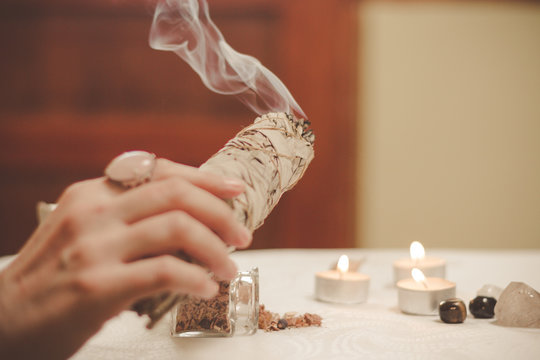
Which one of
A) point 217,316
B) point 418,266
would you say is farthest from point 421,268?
point 217,316

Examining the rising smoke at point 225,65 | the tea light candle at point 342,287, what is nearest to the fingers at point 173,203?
the rising smoke at point 225,65

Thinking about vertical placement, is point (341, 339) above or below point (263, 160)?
below

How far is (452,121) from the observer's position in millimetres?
2424

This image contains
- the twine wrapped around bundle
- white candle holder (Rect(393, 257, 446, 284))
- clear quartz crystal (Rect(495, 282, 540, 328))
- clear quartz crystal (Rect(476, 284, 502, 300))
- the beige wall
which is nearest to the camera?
the twine wrapped around bundle

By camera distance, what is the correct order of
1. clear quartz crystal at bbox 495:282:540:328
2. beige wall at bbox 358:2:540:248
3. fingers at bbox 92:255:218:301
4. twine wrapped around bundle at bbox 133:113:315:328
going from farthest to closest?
1. beige wall at bbox 358:2:540:248
2. clear quartz crystal at bbox 495:282:540:328
3. twine wrapped around bundle at bbox 133:113:315:328
4. fingers at bbox 92:255:218:301

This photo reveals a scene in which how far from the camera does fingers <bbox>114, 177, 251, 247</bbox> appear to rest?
0.50m

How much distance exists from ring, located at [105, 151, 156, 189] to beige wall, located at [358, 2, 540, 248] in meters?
2.03

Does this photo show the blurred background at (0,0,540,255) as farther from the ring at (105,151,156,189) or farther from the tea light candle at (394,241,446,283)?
the ring at (105,151,156,189)

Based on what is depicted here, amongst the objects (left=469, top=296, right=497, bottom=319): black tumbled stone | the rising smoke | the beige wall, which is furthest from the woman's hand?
the beige wall

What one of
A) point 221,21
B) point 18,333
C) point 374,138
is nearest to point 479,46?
point 374,138

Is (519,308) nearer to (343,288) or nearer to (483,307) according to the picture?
(483,307)

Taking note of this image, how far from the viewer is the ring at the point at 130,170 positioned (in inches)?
21.1

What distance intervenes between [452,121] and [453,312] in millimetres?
1821

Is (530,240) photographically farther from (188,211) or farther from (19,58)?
(19,58)
